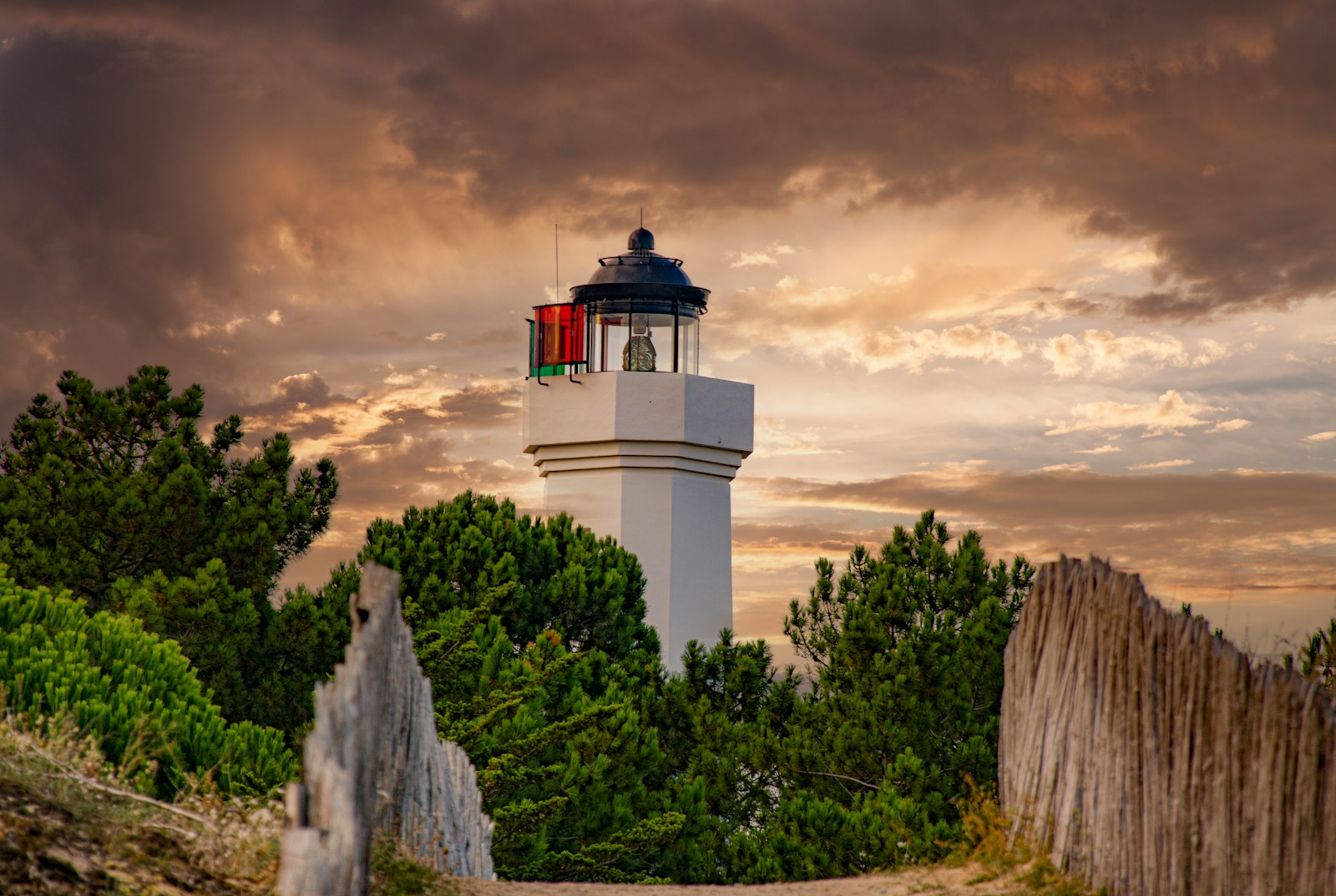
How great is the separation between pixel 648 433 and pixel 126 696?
14.6 meters

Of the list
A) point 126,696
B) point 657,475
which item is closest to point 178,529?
A: point 657,475

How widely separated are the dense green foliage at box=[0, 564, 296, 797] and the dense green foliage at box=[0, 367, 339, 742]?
5929mm

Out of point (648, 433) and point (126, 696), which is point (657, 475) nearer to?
point (648, 433)

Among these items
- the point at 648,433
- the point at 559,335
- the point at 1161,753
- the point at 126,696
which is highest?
the point at 559,335

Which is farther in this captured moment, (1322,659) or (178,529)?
(178,529)

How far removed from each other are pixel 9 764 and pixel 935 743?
41.2ft

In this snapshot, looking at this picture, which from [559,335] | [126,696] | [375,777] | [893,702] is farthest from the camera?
[559,335]

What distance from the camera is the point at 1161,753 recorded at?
26.7 feet

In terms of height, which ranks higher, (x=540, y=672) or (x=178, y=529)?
Result: (x=178, y=529)

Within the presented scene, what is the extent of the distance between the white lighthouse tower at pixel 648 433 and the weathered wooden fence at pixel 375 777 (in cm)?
1483

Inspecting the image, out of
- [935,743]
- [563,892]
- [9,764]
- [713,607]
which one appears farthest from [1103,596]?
[713,607]

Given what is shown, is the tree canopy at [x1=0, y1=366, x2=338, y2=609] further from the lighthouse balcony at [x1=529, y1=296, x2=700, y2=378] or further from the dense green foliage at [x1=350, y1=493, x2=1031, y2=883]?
the lighthouse balcony at [x1=529, y1=296, x2=700, y2=378]

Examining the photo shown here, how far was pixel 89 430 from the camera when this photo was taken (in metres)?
23.4

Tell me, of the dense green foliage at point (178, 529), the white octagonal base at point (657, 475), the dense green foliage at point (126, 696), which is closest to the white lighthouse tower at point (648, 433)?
the white octagonal base at point (657, 475)
